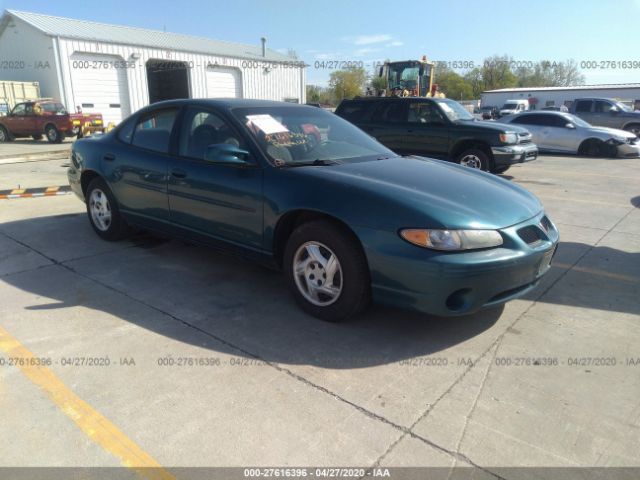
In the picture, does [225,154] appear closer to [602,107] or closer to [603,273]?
[603,273]

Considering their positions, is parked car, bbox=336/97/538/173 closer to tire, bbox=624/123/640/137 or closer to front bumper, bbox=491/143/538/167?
front bumper, bbox=491/143/538/167

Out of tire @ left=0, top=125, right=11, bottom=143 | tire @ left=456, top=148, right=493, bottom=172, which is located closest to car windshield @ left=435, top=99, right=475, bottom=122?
tire @ left=456, top=148, right=493, bottom=172

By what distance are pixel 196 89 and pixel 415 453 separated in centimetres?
2797

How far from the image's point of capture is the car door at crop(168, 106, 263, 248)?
3.72m

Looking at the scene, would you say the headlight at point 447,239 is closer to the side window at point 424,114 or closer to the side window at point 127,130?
the side window at point 127,130

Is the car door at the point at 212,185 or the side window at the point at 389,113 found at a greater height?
the side window at the point at 389,113

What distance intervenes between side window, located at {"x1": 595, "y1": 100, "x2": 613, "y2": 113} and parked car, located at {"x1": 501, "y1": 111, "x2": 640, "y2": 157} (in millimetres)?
4115

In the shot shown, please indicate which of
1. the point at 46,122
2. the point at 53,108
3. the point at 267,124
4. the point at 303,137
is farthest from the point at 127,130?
the point at 53,108

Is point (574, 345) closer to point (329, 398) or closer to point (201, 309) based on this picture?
point (329, 398)

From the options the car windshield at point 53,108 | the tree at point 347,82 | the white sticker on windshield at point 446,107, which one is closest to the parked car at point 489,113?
the white sticker on windshield at point 446,107

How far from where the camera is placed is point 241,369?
9.53 ft

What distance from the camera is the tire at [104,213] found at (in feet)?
16.9

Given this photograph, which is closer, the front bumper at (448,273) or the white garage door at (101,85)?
the front bumper at (448,273)

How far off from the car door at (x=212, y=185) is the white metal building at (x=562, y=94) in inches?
1290
